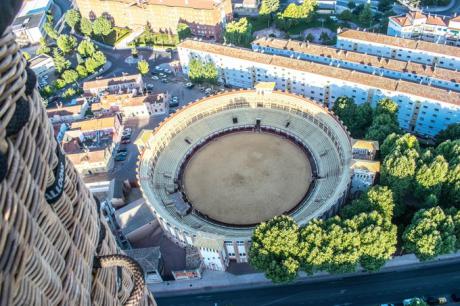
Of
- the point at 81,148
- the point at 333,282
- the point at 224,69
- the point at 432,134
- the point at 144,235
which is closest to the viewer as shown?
the point at 333,282

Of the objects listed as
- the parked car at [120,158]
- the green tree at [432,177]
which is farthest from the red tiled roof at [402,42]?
the parked car at [120,158]

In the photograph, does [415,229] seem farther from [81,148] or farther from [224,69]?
[81,148]

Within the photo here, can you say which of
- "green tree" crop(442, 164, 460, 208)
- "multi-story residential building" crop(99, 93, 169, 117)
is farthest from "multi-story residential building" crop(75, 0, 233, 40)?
"green tree" crop(442, 164, 460, 208)

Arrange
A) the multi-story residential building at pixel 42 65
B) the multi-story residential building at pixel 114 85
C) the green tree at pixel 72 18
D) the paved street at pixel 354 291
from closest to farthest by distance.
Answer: the paved street at pixel 354 291 → the multi-story residential building at pixel 114 85 → the multi-story residential building at pixel 42 65 → the green tree at pixel 72 18

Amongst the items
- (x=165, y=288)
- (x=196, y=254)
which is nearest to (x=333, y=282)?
(x=196, y=254)

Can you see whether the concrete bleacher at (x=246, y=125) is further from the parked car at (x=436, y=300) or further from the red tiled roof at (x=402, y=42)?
the red tiled roof at (x=402, y=42)

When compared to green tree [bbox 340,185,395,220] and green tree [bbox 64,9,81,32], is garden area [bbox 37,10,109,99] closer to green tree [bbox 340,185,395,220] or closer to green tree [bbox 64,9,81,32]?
green tree [bbox 64,9,81,32]
